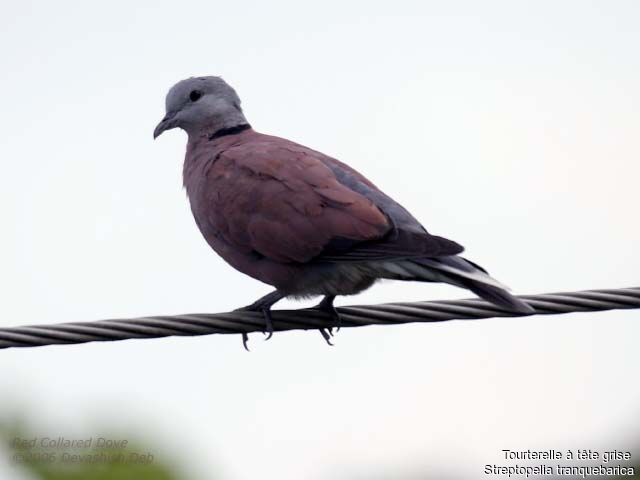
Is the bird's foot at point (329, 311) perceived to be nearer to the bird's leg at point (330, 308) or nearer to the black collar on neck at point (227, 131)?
the bird's leg at point (330, 308)

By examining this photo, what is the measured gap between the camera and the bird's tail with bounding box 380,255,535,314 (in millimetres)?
4410

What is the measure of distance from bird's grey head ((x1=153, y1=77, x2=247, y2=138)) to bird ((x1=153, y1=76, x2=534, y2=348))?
57cm

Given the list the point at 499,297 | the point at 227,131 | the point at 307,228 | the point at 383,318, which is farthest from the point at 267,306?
the point at 227,131

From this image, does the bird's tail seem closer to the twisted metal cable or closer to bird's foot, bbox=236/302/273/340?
the twisted metal cable

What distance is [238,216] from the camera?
18.0ft

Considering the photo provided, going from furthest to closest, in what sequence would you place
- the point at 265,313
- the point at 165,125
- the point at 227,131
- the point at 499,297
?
the point at 165,125, the point at 227,131, the point at 265,313, the point at 499,297

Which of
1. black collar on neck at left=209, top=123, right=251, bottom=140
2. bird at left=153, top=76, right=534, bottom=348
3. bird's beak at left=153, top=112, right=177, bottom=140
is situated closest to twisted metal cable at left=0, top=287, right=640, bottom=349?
bird at left=153, top=76, right=534, bottom=348

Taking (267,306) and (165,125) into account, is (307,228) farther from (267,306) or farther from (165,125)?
(165,125)

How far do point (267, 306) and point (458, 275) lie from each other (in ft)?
3.35

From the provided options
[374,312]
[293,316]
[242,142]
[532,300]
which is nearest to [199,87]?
[242,142]

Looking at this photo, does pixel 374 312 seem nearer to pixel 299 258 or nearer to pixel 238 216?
pixel 299 258

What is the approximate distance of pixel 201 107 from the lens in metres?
6.67

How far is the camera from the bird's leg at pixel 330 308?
516 cm

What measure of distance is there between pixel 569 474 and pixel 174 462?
124 inches
